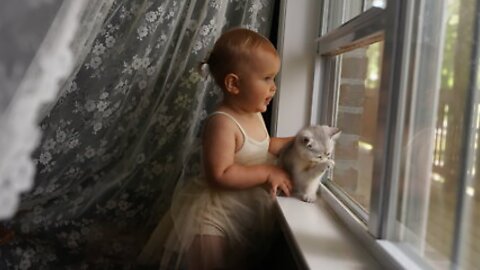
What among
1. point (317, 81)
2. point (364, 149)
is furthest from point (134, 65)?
point (364, 149)

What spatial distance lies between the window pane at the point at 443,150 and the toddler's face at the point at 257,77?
44cm

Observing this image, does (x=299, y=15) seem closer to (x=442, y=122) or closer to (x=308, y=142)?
(x=308, y=142)

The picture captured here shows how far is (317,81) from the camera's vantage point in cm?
138

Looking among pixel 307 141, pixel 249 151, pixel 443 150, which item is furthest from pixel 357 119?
pixel 443 150

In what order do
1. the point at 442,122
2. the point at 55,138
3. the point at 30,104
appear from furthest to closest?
the point at 55,138 < the point at 442,122 < the point at 30,104

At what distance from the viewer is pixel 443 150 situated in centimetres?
67

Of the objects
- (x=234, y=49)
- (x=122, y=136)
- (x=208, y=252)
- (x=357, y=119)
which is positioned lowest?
(x=208, y=252)

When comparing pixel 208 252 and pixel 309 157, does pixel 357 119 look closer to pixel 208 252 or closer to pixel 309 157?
pixel 309 157

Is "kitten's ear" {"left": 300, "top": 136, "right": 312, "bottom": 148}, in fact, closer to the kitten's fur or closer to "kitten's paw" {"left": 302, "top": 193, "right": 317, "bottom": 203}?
the kitten's fur

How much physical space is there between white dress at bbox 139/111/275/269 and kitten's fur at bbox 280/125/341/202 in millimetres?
73

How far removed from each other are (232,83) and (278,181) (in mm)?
257

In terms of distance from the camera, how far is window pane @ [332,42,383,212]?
1047 mm

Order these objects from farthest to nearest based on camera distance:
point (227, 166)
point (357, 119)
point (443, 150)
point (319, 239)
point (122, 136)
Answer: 1. point (122, 136)
2. point (357, 119)
3. point (227, 166)
4. point (319, 239)
5. point (443, 150)

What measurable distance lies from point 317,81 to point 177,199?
1.71 ft
